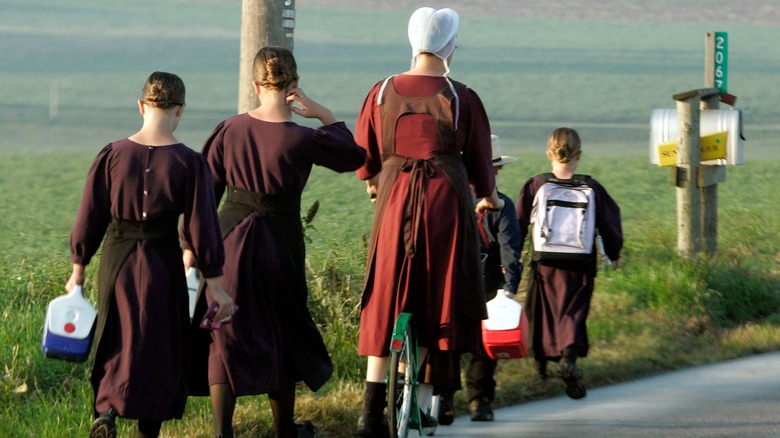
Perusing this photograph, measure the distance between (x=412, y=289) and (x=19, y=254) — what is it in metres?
5.85

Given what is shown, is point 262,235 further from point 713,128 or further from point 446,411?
point 713,128

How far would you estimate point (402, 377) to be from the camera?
5598 mm

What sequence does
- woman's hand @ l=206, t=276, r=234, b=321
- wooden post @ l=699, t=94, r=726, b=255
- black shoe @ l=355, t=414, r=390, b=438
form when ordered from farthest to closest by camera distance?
wooden post @ l=699, t=94, r=726, b=255
black shoe @ l=355, t=414, r=390, b=438
woman's hand @ l=206, t=276, r=234, b=321

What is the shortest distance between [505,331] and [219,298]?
1547mm

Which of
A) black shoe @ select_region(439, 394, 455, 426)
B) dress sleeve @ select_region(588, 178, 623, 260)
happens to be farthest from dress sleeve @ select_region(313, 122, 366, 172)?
dress sleeve @ select_region(588, 178, 623, 260)

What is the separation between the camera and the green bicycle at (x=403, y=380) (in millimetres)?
5387

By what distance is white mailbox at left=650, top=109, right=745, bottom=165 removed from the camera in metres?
9.23

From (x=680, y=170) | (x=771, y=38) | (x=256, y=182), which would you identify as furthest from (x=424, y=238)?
(x=771, y=38)

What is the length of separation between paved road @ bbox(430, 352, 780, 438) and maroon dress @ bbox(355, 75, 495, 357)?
0.75 m

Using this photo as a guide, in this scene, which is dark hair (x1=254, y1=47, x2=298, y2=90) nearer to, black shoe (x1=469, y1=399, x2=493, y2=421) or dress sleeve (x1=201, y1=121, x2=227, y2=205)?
dress sleeve (x1=201, y1=121, x2=227, y2=205)

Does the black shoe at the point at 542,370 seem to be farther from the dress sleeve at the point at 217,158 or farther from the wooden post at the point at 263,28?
the dress sleeve at the point at 217,158

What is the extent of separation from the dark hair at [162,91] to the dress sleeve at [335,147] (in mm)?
598

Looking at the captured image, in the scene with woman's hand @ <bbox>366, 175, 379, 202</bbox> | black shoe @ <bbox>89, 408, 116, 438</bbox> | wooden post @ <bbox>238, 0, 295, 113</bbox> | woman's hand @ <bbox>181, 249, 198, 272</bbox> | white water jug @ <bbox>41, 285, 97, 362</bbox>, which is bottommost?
black shoe @ <bbox>89, 408, 116, 438</bbox>

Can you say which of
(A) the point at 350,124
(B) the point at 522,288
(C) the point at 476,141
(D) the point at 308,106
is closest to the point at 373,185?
(C) the point at 476,141
